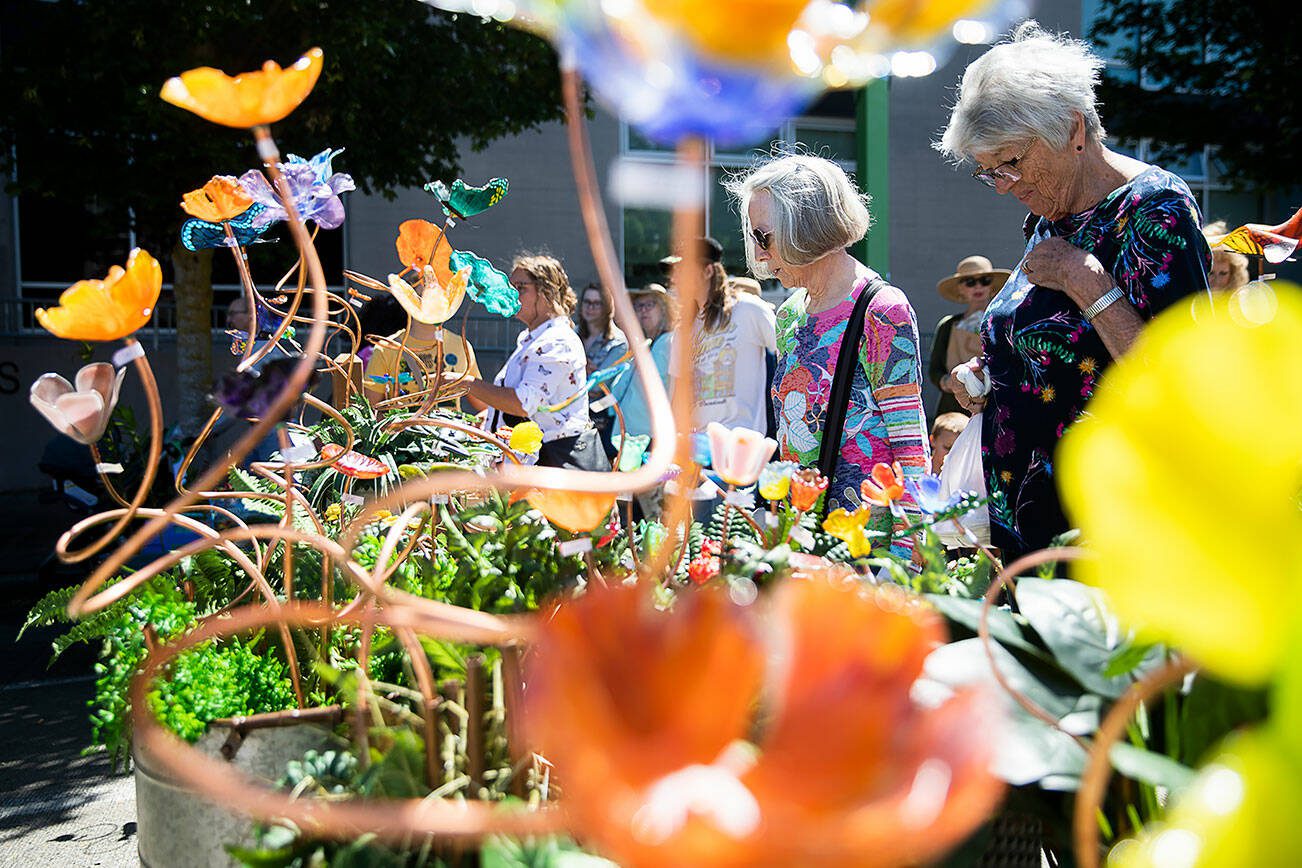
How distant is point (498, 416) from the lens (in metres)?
2.62

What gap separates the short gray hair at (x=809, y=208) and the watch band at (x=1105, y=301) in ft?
1.89

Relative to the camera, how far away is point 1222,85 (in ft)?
26.5

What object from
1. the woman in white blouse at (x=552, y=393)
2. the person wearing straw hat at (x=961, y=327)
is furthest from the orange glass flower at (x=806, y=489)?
the person wearing straw hat at (x=961, y=327)

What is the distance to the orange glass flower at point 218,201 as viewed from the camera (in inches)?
41.1

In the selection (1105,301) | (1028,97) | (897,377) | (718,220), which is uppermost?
(718,220)

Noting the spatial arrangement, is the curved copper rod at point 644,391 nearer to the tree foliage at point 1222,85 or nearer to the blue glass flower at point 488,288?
the blue glass flower at point 488,288

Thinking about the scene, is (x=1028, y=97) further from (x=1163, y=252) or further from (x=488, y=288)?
(x=488, y=288)

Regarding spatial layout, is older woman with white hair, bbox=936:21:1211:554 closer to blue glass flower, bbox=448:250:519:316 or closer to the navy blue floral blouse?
the navy blue floral blouse

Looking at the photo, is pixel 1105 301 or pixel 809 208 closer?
pixel 1105 301

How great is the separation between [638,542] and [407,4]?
5973mm

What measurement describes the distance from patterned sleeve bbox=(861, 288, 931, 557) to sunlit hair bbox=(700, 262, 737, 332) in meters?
1.28

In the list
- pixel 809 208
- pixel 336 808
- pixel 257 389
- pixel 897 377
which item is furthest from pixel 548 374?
pixel 336 808

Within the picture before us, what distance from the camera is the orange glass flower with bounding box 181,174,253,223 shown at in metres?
1.04

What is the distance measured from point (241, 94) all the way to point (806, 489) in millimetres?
579
